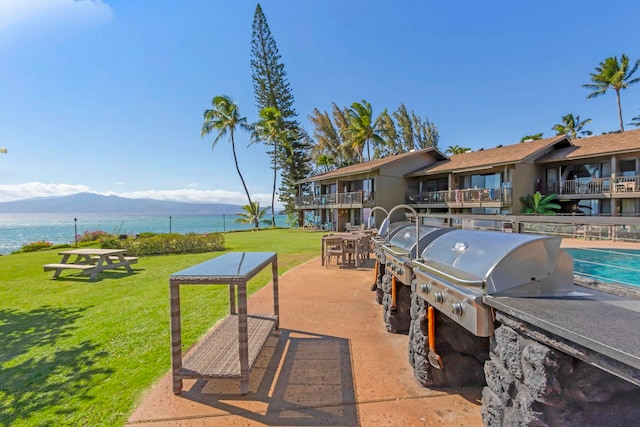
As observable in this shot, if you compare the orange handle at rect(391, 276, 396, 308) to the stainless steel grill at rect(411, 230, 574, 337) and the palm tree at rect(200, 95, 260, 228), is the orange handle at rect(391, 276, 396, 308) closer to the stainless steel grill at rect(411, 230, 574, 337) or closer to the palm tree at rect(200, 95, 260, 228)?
the stainless steel grill at rect(411, 230, 574, 337)

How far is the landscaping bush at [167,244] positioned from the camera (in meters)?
13.3

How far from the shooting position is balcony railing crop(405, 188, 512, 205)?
59.0 feet

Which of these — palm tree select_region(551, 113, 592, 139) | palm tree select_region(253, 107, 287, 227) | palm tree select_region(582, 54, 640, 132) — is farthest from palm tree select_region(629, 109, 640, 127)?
palm tree select_region(253, 107, 287, 227)

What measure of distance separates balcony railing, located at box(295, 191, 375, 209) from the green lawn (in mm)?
16197

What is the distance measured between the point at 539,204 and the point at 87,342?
21369 millimetres

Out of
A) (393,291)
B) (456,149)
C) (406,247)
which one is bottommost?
(393,291)

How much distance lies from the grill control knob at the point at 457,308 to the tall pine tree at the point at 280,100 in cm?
3519

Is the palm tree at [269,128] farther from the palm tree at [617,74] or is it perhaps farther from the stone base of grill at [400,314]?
the palm tree at [617,74]

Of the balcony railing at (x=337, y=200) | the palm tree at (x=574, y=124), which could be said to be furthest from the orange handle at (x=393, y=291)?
the palm tree at (x=574, y=124)

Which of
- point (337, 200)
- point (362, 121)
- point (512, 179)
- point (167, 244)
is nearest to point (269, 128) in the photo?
point (362, 121)

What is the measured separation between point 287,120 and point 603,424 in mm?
41966

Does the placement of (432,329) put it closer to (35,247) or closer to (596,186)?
(596,186)

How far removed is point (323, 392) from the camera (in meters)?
3.04

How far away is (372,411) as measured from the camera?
8.94 feet
